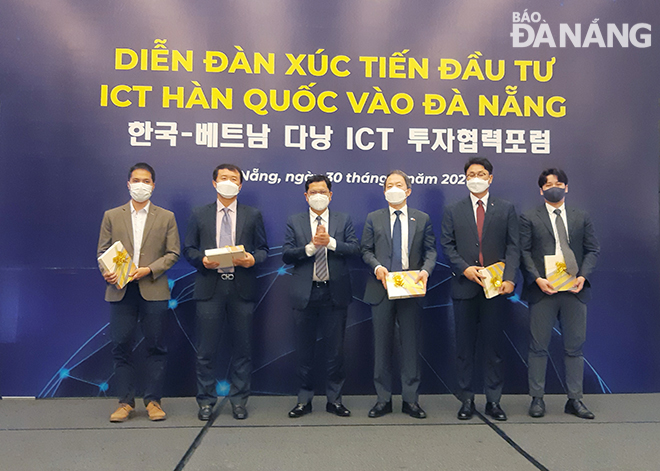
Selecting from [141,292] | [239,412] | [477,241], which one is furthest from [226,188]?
[477,241]

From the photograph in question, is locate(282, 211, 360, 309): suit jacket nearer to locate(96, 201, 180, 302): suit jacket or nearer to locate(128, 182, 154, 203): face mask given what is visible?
locate(96, 201, 180, 302): suit jacket

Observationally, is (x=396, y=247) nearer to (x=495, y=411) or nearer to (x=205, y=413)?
(x=495, y=411)

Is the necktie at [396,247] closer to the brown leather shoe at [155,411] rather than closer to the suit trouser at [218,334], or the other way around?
the suit trouser at [218,334]

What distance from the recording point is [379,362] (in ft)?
12.0

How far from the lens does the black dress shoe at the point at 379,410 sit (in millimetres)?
3619

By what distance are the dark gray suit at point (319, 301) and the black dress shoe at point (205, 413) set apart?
2.22ft

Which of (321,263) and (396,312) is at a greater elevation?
(321,263)

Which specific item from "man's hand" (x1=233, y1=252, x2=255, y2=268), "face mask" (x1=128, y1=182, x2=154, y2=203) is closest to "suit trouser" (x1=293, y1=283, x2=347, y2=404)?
"man's hand" (x1=233, y1=252, x2=255, y2=268)

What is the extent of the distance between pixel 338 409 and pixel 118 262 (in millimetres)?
1954

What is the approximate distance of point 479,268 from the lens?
11.8ft

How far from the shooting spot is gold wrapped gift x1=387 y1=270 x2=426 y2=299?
3.45 metres

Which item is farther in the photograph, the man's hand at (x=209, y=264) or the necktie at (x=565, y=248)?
the necktie at (x=565, y=248)

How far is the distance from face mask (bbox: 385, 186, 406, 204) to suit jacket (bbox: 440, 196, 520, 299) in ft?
1.35

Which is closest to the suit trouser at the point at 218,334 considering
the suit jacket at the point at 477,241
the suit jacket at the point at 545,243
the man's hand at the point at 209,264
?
the man's hand at the point at 209,264
